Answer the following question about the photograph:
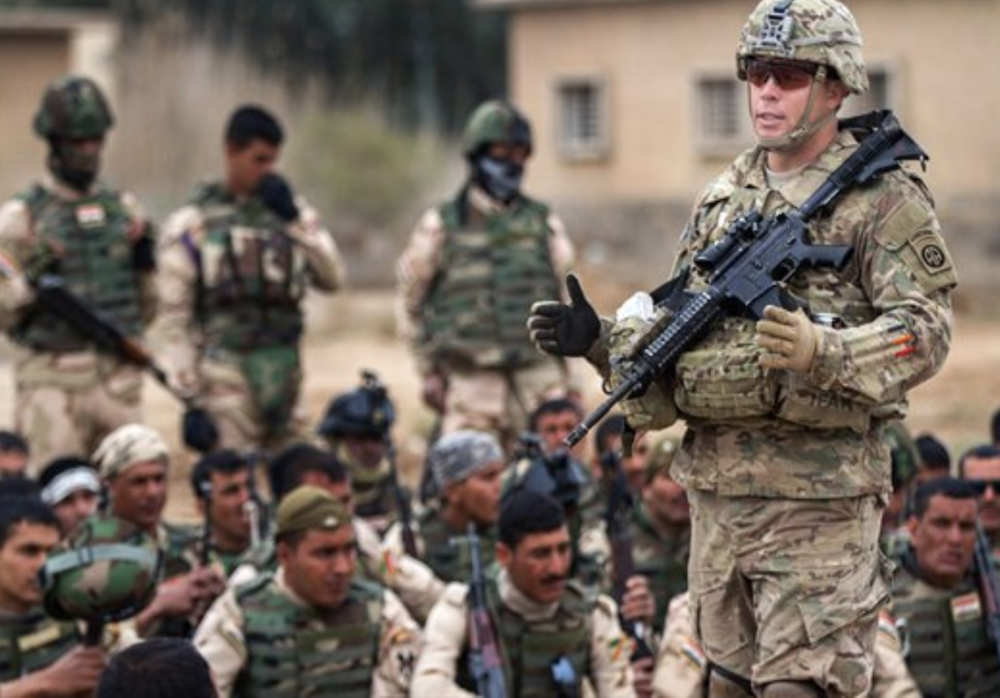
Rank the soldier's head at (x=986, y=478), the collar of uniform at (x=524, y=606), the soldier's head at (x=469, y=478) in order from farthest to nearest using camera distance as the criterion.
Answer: the soldier's head at (x=469, y=478) < the soldier's head at (x=986, y=478) < the collar of uniform at (x=524, y=606)

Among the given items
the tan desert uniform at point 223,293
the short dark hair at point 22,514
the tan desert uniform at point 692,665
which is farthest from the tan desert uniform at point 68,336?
the tan desert uniform at point 692,665

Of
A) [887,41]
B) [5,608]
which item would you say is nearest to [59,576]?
[5,608]

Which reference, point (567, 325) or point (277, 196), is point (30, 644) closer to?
point (567, 325)

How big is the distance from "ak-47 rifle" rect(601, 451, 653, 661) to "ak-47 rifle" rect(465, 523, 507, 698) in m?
0.76

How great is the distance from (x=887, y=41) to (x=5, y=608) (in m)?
20.6

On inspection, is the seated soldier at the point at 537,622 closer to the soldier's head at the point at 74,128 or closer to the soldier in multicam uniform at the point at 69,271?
the soldier in multicam uniform at the point at 69,271

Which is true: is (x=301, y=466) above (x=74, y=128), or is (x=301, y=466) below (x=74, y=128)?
below

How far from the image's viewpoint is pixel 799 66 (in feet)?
20.3

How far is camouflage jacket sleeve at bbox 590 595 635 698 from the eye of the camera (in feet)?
28.5

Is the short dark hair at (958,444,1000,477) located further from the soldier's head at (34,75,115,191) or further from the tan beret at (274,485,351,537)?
the soldier's head at (34,75,115,191)

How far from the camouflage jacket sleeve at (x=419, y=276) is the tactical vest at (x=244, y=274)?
507mm

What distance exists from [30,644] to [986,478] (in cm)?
376

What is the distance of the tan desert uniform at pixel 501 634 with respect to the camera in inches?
328

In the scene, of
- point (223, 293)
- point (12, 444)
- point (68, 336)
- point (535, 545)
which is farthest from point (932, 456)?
point (68, 336)
